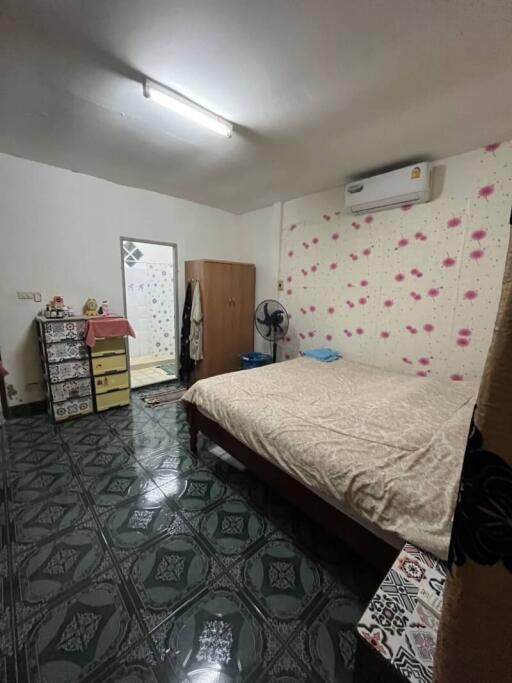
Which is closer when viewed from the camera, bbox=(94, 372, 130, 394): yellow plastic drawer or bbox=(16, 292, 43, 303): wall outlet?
bbox=(16, 292, 43, 303): wall outlet

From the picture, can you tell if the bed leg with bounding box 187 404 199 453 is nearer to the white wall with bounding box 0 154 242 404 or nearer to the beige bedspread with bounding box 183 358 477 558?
the beige bedspread with bounding box 183 358 477 558

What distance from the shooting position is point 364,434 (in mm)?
1571

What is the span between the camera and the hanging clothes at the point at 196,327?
3.79m

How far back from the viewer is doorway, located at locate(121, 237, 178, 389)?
484 centimetres

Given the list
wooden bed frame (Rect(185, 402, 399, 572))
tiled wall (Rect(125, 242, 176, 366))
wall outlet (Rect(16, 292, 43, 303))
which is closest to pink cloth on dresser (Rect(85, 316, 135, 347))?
wall outlet (Rect(16, 292, 43, 303))

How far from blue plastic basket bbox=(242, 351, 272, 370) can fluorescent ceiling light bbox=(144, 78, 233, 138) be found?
2629 mm

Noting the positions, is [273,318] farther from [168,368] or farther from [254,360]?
[168,368]

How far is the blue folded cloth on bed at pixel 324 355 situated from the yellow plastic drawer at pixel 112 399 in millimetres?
2212

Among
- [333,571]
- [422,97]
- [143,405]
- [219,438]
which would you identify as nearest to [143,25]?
[422,97]

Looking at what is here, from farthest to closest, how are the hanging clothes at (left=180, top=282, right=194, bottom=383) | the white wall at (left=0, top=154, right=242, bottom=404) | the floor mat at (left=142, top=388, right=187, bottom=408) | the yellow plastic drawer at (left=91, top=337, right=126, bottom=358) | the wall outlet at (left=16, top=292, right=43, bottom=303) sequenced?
the hanging clothes at (left=180, top=282, right=194, bottom=383), the floor mat at (left=142, top=388, right=187, bottom=408), the yellow plastic drawer at (left=91, top=337, right=126, bottom=358), the wall outlet at (left=16, top=292, right=43, bottom=303), the white wall at (left=0, top=154, right=242, bottom=404)

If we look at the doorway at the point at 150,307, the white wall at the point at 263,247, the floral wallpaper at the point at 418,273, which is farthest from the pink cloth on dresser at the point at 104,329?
the floral wallpaper at the point at 418,273

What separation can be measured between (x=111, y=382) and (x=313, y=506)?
2.61m

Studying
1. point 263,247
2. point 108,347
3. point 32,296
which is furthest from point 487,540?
point 263,247

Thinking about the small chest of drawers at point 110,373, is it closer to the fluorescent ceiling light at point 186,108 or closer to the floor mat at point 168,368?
the floor mat at point 168,368
